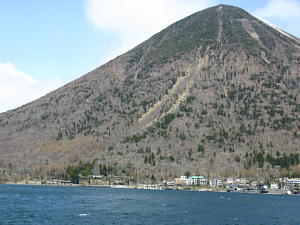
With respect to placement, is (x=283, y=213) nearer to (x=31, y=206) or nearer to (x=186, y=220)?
(x=186, y=220)

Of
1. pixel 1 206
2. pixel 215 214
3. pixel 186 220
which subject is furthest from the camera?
pixel 1 206

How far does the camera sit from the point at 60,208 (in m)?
145

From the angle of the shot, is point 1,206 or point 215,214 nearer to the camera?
point 215,214

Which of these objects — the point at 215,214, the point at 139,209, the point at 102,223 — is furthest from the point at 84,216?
the point at 215,214

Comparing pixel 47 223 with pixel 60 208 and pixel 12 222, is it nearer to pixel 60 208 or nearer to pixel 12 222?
pixel 12 222

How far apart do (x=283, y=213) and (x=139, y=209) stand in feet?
142

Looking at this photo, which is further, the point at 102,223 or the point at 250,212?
the point at 250,212

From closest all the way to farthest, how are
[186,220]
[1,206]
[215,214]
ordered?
[186,220]
[215,214]
[1,206]

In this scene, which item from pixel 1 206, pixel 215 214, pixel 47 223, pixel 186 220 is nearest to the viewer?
pixel 47 223

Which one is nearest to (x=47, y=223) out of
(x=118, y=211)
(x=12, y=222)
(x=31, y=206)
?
(x=12, y=222)

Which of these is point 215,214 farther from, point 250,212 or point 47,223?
point 47,223

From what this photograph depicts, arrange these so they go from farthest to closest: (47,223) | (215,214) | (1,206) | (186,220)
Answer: (1,206) → (215,214) → (186,220) → (47,223)

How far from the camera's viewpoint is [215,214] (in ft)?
454

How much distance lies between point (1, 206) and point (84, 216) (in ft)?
129
